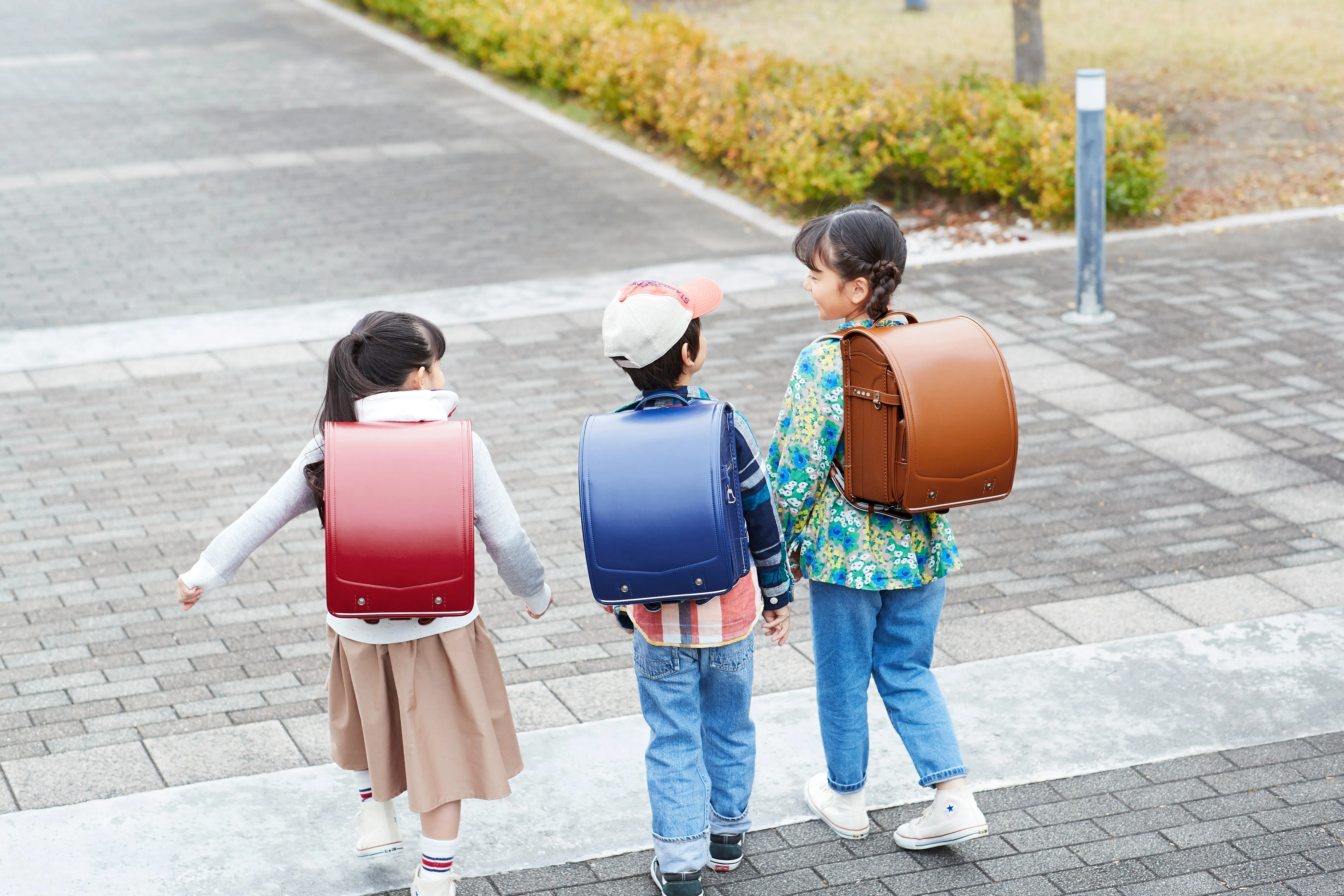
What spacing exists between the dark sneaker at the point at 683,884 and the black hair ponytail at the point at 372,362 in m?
1.16

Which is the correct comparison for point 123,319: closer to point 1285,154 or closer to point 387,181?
point 387,181

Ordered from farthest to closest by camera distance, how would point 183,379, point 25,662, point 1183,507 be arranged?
point 183,379
point 1183,507
point 25,662

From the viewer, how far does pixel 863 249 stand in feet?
11.2

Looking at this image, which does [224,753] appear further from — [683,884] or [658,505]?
[658,505]

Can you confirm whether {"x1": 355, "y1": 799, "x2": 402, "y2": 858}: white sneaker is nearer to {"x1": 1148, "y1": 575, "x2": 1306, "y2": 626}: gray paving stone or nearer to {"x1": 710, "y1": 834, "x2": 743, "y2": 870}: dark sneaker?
{"x1": 710, "y1": 834, "x2": 743, "y2": 870}: dark sneaker

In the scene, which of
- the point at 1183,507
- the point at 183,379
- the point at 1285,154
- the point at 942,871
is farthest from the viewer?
the point at 1285,154

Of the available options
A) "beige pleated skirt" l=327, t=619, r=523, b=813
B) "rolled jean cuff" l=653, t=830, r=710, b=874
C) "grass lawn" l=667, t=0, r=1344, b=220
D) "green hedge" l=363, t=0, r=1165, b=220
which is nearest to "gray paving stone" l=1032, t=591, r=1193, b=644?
"rolled jean cuff" l=653, t=830, r=710, b=874

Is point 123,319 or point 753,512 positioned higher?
point 753,512

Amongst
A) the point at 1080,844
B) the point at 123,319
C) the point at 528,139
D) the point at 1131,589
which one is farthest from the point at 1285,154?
the point at 1080,844

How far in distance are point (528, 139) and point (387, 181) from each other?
6.43ft

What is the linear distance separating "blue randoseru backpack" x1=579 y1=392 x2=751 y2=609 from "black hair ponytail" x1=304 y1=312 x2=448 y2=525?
435 mm

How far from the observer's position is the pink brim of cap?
3.30 meters

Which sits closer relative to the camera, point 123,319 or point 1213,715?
point 1213,715

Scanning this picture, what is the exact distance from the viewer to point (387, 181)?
12047 millimetres
